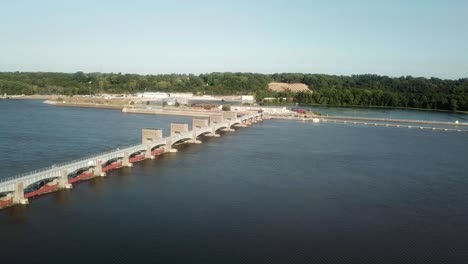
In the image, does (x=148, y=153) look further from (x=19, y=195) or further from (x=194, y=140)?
(x=19, y=195)

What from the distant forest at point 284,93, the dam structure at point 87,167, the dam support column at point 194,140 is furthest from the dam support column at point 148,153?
the distant forest at point 284,93

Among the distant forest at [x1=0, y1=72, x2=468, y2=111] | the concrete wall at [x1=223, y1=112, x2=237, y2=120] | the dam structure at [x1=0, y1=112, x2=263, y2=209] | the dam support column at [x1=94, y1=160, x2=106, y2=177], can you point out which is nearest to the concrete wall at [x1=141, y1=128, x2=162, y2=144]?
the dam structure at [x1=0, y1=112, x2=263, y2=209]

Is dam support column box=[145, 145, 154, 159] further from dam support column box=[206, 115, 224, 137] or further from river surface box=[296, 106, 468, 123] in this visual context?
river surface box=[296, 106, 468, 123]

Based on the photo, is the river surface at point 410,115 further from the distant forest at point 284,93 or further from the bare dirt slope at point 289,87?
the bare dirt slope at point 289,87

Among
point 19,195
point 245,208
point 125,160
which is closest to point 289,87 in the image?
point 125,160

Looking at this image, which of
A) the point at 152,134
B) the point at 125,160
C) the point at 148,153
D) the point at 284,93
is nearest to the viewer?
the point at 125,160

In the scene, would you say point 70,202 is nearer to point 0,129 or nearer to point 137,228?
point 137,228

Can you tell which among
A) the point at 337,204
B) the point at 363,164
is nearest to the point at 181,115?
the point at 363,164
